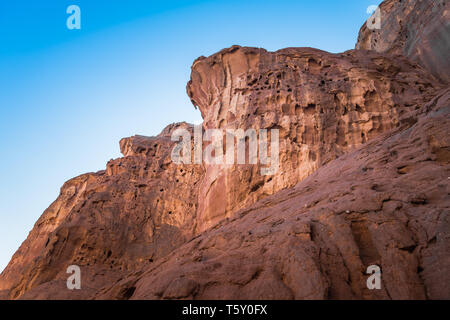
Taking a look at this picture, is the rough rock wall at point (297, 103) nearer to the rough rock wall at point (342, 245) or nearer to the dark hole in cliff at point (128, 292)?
the rough rock wall at point (342, 245)

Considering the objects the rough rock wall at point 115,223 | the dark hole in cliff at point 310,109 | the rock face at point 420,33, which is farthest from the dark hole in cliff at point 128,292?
the rock face at point 420,33

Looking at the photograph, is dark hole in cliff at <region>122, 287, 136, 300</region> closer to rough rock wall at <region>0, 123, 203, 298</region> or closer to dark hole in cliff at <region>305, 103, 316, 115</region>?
rough rock wall at <region>0, 123, 203, 298</region>

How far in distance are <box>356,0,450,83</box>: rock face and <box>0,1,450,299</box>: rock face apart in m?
0.44

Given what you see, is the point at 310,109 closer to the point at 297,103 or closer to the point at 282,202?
the point at 297,103

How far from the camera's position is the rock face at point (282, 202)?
27.3ft

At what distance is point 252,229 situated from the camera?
36.5ft

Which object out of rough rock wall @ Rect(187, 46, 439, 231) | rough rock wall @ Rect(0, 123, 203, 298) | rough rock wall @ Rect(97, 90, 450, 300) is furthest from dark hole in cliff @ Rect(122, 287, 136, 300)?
rough rock wall @ Rect(187, 46, 439, 231)

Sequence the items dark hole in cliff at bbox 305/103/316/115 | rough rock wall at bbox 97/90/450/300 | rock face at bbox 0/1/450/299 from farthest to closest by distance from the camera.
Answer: dark hole in cliff at bbox 305/103/316/115
rock face at bbox 0/1/450/299
rough rock wall at bbox 97/90/450/300

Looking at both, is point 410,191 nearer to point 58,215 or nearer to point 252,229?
point 252,229

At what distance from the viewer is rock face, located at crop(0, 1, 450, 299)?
27.3 ft

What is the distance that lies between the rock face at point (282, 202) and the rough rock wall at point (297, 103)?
0.30 feet

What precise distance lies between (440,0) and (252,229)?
27.6 m

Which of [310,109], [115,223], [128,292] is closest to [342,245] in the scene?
[128,292]
